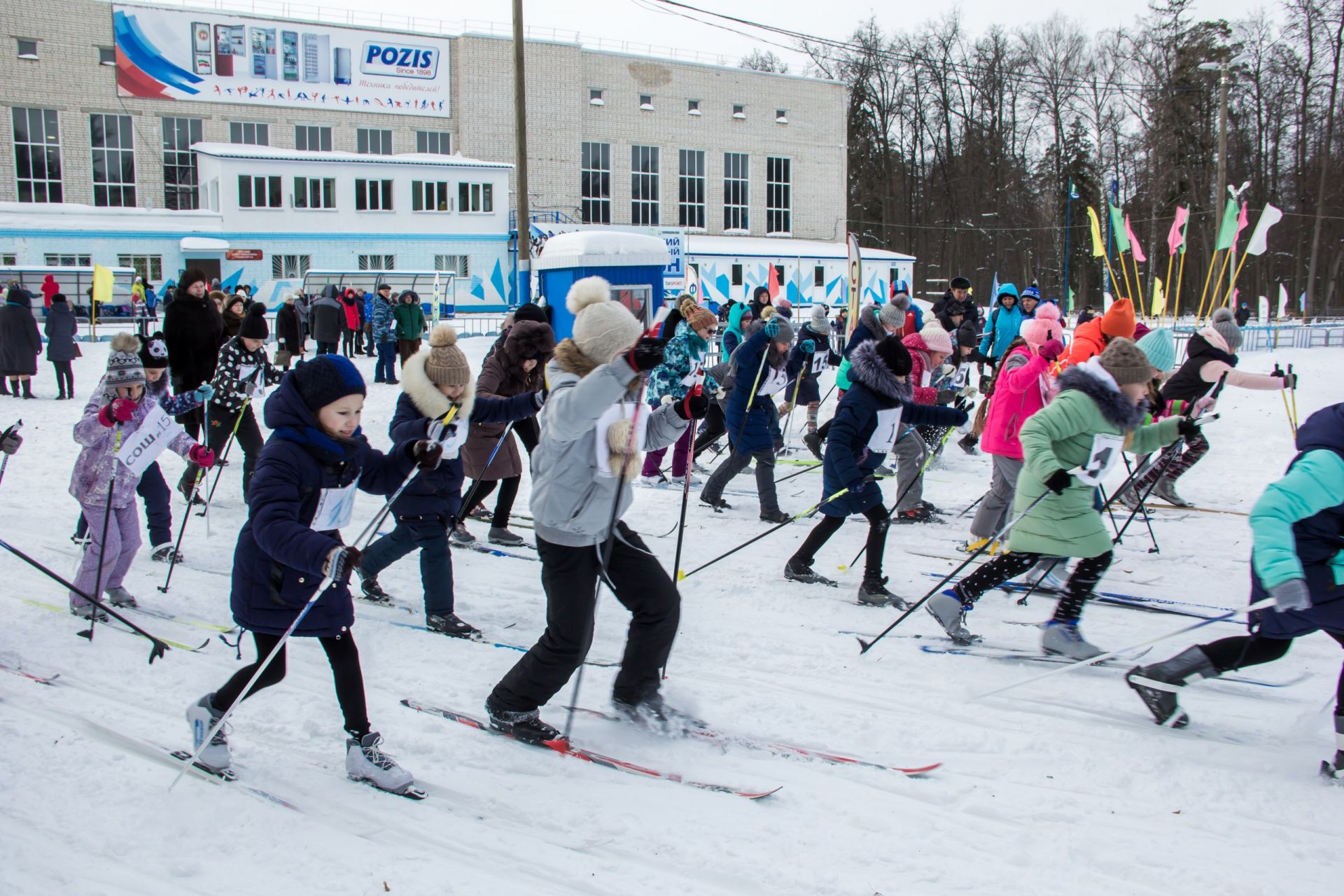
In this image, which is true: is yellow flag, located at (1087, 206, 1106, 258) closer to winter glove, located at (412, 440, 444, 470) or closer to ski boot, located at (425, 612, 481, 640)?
ski boot, located at (425, 612, 481, 640)

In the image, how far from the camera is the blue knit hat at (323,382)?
10.6 feet

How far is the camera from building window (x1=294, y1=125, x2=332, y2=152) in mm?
41031

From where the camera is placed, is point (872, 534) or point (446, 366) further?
point (872, 534)

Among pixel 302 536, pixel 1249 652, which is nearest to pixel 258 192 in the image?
pixel 302 536

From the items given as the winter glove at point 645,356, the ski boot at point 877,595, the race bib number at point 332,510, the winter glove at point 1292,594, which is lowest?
the ski boot at point 877,595

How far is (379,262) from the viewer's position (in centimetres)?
3725

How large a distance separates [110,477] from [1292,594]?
5.11 m

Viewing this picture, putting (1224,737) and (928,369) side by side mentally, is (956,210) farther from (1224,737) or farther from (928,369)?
(1224,737)

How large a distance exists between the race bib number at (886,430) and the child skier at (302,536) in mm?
3173

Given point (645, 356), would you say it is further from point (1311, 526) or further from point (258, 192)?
point (258, 192)

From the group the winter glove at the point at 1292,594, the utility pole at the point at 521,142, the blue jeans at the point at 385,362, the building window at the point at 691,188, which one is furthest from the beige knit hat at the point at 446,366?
the building window at the point at 691,188

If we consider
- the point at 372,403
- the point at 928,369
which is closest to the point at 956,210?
the point at 372,403

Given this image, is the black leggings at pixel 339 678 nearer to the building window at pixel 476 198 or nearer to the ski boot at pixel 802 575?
the ski boot at pixel 802 575

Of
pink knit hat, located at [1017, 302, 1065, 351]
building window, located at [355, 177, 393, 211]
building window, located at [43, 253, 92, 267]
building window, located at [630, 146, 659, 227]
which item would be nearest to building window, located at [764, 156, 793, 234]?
building window, located at [630, 146, 659, 227]
